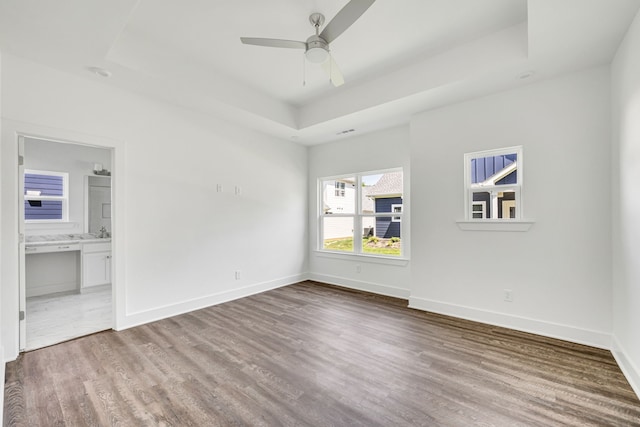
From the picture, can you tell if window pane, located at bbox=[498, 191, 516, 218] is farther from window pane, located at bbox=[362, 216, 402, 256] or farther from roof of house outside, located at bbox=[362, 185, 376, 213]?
roof of house outside, located at bbox=[362, 185, 376, 213]

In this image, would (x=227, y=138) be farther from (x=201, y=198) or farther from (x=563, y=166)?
(x=563, y=166)

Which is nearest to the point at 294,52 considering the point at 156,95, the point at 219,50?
the point at 219,50

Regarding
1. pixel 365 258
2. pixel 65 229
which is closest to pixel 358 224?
pixel 365 258

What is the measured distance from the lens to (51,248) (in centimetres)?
430

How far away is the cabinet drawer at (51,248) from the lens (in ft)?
13.4

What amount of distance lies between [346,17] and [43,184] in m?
5.59

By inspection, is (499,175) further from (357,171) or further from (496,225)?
(357,171)

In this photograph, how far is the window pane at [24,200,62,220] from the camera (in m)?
4.62

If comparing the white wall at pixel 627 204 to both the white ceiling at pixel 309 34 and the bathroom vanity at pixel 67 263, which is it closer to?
the white ceiling at pixel 309 34

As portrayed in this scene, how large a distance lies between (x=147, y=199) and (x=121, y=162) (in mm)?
510

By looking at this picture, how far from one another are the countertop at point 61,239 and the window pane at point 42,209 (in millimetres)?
333

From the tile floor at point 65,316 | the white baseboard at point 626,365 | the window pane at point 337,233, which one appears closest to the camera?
the white baseboard at point 626,365

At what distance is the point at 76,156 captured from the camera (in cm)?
496

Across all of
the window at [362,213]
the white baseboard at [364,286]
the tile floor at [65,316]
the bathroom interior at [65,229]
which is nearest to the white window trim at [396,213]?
the window at [362,213]
